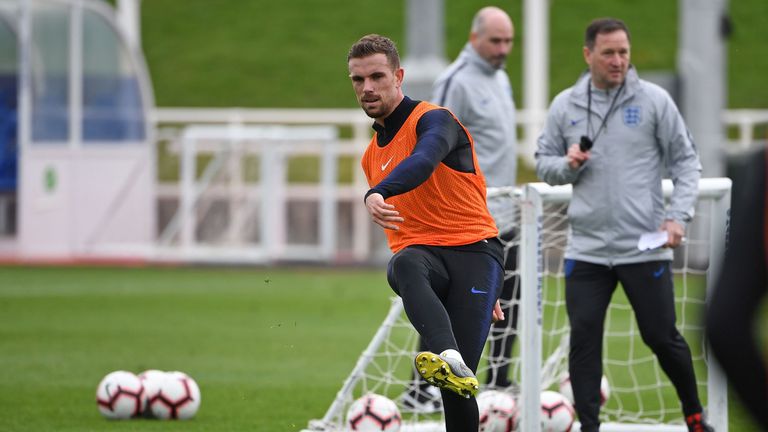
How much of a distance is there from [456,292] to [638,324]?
1550mm

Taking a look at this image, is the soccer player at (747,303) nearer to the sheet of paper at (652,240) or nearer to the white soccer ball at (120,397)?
the sheet of paper at (652,240)

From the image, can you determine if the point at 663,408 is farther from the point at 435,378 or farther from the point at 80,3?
the point at 80,3

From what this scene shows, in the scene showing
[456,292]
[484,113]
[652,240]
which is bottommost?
[456,292]

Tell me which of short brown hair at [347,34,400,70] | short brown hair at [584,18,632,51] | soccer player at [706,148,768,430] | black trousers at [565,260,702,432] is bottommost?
black trousers at [565,260,702,432]

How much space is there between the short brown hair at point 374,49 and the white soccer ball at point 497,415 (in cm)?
239

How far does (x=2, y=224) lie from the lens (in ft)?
73.2

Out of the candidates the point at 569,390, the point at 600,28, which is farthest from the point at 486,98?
the point at 569,390

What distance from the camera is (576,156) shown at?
23.3 ft

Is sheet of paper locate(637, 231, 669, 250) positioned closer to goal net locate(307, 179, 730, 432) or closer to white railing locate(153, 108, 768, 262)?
Answer: goal net locate(307, 179, 730, 432)

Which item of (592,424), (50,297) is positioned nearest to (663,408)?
(592,424)

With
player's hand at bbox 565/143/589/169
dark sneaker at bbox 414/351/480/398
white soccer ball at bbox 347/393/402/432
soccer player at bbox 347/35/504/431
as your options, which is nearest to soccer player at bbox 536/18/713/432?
player's hand at bbox 565/143/589/169

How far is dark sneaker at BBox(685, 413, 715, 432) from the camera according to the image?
7.13 meters

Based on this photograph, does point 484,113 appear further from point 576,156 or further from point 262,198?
point 262,198

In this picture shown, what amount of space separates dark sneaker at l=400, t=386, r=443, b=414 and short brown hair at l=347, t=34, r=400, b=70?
291cm
